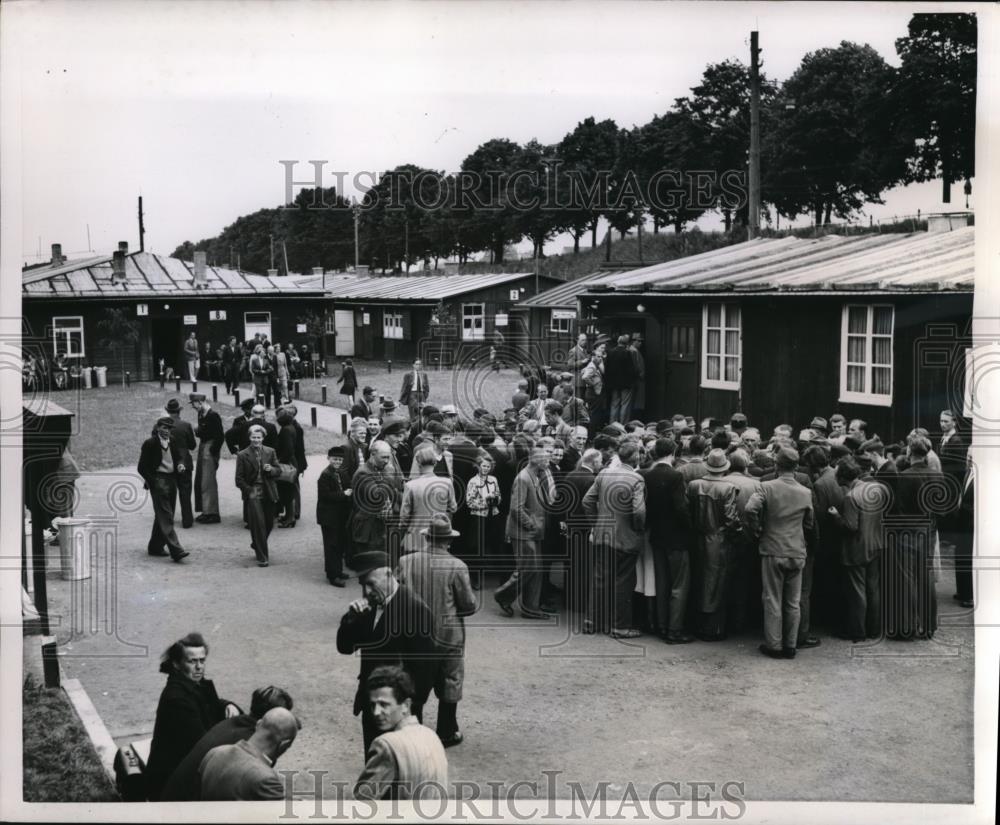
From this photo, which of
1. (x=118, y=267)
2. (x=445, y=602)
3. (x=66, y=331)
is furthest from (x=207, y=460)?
(x=445, y=602)

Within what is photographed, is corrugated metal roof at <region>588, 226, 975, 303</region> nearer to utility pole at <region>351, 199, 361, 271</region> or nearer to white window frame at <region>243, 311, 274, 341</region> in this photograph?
utility pole at <region>351, 199, 361, 271</region>

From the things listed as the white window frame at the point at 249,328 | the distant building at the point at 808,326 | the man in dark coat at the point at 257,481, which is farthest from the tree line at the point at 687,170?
the white window frame at the point at 249,328

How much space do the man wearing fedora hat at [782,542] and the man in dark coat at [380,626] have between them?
3719 mm

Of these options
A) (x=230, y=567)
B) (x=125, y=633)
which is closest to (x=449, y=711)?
(x=125, y=633)

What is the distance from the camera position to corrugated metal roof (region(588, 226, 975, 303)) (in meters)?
11.8

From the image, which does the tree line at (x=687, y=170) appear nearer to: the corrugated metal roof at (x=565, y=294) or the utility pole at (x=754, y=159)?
the utility pole at (x=754, y=159)

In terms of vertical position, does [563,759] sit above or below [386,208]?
below

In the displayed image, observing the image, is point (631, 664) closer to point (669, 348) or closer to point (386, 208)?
point (386, 208)

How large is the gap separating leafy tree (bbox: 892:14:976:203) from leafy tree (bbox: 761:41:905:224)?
393mm

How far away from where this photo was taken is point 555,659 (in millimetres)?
9195

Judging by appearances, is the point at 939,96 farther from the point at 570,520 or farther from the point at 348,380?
the point at 348,380

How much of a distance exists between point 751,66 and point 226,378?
10701 mm

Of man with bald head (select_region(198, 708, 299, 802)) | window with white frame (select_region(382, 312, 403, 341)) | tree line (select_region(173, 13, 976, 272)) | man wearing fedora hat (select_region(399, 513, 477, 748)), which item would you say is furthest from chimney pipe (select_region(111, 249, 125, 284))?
man with bald head (select_region(198, 708, 299, 802))

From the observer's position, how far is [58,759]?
7348mm
